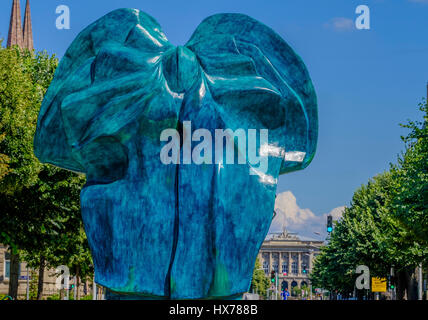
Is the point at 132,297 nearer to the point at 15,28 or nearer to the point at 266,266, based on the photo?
the point at 15,28

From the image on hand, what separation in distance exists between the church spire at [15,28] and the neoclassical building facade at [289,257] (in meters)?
107

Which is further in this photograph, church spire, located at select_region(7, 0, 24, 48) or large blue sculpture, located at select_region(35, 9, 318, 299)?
church spire, located at select_region(7, 0, 24, 48)

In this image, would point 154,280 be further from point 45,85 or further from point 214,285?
point 45,85

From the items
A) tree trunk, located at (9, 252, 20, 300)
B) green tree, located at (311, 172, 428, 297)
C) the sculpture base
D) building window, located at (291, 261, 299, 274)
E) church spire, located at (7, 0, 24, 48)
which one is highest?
church spire, located at (7, 0, 24, 48)

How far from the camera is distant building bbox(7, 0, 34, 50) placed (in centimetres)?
7675

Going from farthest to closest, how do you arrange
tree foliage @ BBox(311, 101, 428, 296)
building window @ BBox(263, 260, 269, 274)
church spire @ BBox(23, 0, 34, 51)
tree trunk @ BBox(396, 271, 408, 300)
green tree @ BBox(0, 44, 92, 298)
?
1. building window @ BBox(263, 260, 269, 274)
2. church spire @ BBox(23, 0, 34, 51)
3. tree trunk @ BBox(396, 271, 408, 300)
4. tree foliage @ BBox(311, 101, 428, 296)
5. green tree @ BBox(0, 44, 92, 298)

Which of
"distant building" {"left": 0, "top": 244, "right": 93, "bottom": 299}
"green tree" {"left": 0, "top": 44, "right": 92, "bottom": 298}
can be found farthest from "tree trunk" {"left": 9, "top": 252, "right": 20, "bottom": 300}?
"distant building" {"left": 0, "top": 244, "right": 93, "bottom": 299}

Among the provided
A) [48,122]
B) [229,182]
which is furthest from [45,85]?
[229,182]

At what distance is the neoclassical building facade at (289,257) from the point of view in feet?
568

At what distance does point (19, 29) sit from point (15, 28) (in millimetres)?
462

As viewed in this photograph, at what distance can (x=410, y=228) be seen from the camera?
26938 mm

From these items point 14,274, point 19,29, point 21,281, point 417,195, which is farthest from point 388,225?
point 19,29

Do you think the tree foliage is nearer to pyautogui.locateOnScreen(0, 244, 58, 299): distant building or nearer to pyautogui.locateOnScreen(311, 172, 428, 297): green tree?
pyautogui.locateOnScreen(311, 172, 428, 297): green tree

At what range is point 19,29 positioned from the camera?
77.2 metres
